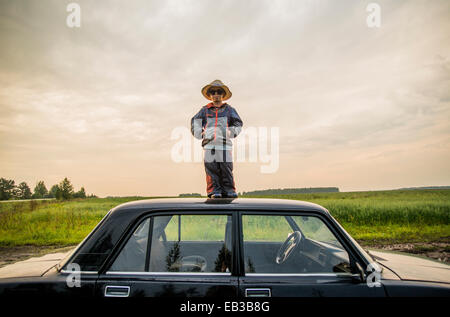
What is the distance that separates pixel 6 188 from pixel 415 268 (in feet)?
402

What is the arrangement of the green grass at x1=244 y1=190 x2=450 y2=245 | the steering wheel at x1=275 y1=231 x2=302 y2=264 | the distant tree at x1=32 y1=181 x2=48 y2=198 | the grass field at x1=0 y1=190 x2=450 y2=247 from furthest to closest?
1. the distant tree at x1=32 y1=181 x2=48 y2=198
2. the green grass at x1=244 y1=190 x2=450 y2=245
3. the grass field at x1=0 y1=190 x2=450 y2=247
4. the steering wheel at x1=275 y1=231 x2=302 y2=264

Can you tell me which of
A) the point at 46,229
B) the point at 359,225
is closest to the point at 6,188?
the point at 46,229

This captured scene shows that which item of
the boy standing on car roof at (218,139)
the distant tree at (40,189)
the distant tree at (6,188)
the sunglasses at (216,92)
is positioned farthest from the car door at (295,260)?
the distant tree at (40,189)

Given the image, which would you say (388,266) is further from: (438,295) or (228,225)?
(228,225)

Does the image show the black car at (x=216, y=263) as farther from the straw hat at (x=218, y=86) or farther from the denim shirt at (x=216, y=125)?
the straw hat at (x=218, y=86)

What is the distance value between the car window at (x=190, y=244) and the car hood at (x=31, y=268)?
3.25 feet

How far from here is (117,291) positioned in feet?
6.78

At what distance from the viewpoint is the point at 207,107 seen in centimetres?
496

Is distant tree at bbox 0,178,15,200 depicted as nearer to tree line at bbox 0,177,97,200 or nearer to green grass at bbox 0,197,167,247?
tree line at bbox 0,177,97,200

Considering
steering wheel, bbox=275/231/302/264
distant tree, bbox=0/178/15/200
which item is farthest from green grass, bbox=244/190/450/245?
distant tree, bbox=0/178/15/200

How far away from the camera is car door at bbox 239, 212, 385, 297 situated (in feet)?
6.97

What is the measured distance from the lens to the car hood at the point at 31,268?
7.48 ft
